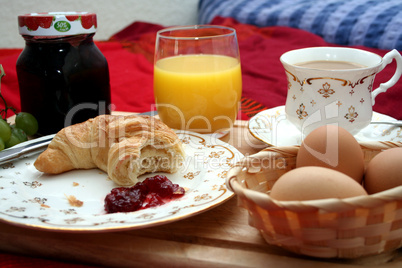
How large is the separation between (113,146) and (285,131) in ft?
1.83

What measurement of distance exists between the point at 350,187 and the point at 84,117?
3.01 ft

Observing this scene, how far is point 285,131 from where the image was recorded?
4.37 feet

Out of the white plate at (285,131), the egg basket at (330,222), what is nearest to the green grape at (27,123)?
the white plate at (285,131)

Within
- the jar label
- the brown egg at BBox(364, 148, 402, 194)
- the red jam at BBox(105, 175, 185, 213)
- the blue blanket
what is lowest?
the red jam at BBox(105, 175, 185, 213)

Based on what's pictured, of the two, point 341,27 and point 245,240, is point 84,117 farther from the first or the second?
point 341,27

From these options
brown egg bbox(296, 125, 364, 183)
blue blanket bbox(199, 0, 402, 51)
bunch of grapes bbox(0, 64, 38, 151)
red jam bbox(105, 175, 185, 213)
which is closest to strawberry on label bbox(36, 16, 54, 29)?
bunch of grapes bbox(0, 64, 38, 151)

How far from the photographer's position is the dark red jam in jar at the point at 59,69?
1.23 meters

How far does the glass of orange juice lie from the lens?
1357 mm

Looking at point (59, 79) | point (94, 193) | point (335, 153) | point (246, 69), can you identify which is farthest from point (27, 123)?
point (246, 69)

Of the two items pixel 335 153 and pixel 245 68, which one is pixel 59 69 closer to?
pixel 335 153

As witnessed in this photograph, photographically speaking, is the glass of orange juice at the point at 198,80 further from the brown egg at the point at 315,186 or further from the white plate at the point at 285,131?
the brown egg at the point at 315,186

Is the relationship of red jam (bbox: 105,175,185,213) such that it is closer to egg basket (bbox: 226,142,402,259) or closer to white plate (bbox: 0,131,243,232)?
white plate (bbox: 0,131,243,232)

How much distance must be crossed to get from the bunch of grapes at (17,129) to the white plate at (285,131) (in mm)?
681

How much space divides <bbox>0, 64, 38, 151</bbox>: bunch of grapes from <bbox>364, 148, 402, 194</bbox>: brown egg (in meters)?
0.95
